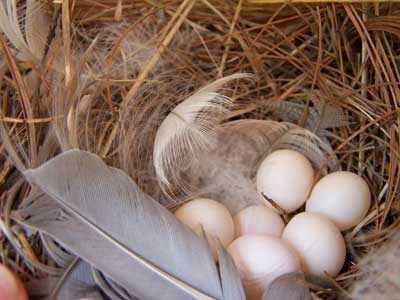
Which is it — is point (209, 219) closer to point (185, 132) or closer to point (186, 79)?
point (185, 132)

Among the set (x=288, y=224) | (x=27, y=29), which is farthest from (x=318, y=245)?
(x=27, y=29)

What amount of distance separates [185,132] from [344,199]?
333 millimetres

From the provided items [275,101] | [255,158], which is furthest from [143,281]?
[275,101]

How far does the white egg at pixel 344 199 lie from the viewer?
105cm

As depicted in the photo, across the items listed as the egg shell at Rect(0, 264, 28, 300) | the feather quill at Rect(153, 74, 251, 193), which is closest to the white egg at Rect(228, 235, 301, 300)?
the feather quill at Rect(153, 74, 251, 193)

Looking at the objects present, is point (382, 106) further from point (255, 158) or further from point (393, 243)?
point (393, 243)

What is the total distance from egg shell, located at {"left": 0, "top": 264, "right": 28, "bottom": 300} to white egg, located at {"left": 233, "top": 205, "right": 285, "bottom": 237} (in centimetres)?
41

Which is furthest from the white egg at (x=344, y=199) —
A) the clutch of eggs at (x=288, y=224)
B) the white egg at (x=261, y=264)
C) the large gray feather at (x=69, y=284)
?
the large gray feather at (x=69, y=284)

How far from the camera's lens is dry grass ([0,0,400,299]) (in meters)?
1.00

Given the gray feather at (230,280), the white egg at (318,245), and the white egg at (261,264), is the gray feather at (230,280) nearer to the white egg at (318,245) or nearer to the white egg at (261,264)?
the white egg at (261,264)

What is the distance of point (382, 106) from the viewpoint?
1.17m

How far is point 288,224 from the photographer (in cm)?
104

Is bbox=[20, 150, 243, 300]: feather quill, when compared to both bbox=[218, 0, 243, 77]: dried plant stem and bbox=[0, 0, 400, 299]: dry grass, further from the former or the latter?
bbox=[218, 0, 243, 77]: dried plant stem

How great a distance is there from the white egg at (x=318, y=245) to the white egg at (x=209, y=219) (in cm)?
11
